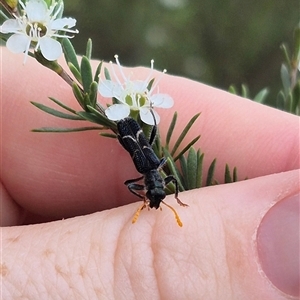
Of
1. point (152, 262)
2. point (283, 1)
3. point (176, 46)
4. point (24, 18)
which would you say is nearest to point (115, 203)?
point (152, 262)

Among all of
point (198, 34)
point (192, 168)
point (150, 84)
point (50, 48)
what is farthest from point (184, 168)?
point (198, 34)

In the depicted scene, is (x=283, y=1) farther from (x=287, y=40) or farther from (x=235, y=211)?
(x=235, y=211)

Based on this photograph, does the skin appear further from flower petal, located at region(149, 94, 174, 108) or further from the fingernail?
flower petal, located at region(149, 94, 174, 108)

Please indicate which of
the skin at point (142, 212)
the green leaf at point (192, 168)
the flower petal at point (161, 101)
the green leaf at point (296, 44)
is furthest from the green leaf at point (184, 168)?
the green leaf at point (296, 44)

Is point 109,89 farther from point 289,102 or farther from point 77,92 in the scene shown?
point 289,102

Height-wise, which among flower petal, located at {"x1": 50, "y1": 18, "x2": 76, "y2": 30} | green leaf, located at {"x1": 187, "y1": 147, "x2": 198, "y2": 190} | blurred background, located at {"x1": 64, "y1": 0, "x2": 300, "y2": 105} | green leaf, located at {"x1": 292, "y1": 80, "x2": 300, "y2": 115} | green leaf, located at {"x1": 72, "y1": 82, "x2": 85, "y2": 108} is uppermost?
blurred background, located at {"x1": 64, "y1": 0, "x2": 300, "y2": 105}

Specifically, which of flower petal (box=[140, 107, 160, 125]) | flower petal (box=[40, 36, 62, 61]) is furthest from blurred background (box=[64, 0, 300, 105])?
flower petal (box=[40, 36, 62, 61])

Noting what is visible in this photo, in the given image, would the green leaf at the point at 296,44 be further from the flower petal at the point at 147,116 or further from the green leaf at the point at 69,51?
the green leaf at the point at 69,51
